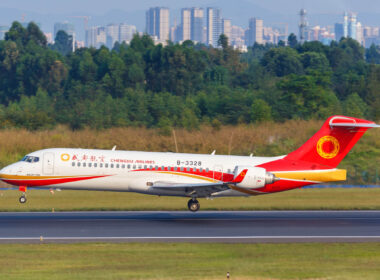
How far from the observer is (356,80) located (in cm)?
9294

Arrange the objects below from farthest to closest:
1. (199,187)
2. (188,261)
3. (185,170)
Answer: (185,170), (199,187), (188,261)

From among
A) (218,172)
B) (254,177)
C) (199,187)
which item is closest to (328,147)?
(254,177)

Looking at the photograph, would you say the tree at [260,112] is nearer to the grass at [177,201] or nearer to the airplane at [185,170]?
the grass at [177,201]

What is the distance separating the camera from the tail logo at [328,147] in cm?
3541

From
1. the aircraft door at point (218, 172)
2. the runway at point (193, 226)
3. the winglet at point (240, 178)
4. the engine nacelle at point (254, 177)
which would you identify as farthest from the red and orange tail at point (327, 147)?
the runway at point (193, 226)

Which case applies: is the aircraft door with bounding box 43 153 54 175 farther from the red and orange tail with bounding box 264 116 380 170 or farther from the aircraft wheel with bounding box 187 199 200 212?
the red and orange tail with bounding box 264 116 380 170

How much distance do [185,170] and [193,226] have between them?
4119mm

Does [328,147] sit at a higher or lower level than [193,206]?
higher

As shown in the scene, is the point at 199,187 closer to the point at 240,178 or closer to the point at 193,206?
the point at 193,206

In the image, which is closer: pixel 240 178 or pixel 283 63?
pixel 240 178

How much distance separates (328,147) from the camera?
35.4 metres

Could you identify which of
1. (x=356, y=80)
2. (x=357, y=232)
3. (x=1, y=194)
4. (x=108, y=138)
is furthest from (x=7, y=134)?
(x=356, y=80)

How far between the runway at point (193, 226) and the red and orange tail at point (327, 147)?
2.69m

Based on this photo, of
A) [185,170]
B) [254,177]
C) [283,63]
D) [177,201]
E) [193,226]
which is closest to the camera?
[193,226]
